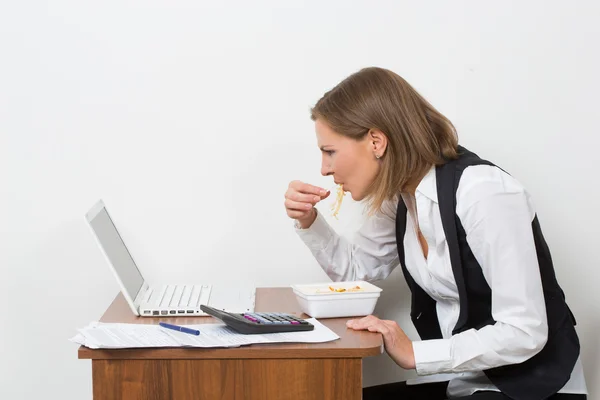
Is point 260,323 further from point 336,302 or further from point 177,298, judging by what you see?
point 177,298

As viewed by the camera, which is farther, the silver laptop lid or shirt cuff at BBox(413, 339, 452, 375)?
the silver laptop lid

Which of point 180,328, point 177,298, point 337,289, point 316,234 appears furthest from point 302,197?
point 180,328

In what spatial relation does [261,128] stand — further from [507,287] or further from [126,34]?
[507,287]

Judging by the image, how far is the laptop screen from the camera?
65.5 inches

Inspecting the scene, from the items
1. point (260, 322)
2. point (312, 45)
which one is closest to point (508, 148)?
point (312, 45)

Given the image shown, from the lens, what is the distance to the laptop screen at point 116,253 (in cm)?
166

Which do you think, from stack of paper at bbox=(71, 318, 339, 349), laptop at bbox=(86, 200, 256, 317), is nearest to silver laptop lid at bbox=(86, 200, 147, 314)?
laptop at bbox=(86, 200, 256, 317)

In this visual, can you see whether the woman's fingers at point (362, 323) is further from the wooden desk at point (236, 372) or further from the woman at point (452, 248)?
the wooden desk at point (236, 372)

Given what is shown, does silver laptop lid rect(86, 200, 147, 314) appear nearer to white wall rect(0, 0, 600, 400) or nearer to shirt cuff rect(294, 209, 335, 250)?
white wall rect(0, 0, 600, 400)

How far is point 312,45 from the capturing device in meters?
2.09

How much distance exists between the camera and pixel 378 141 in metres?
1.65

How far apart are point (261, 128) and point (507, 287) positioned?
0.86m

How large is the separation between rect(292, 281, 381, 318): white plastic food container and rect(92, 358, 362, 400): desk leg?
0.23 meters

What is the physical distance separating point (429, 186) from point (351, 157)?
17 cm
